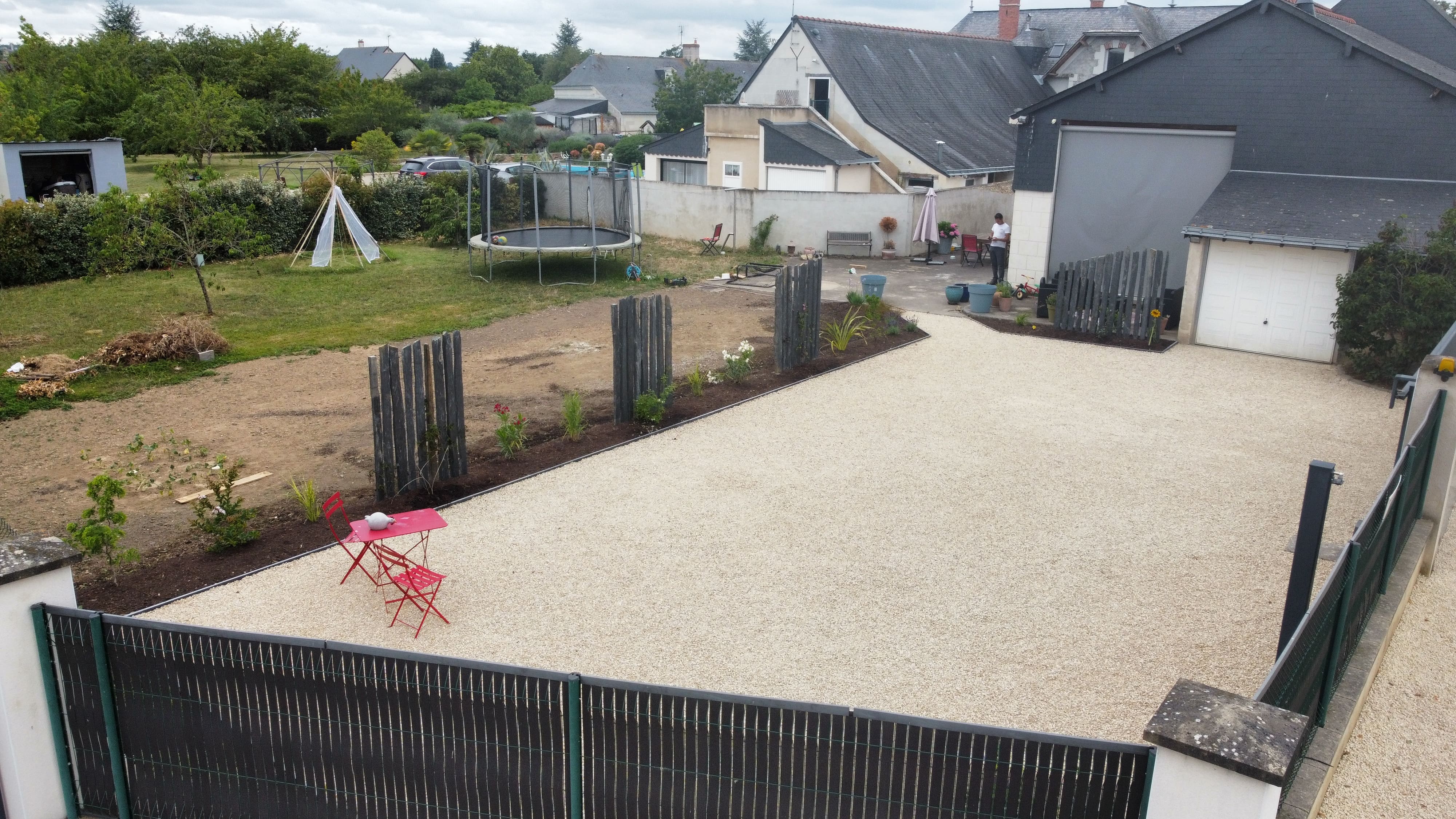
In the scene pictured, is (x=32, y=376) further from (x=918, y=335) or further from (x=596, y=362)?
(x=918, y=335)

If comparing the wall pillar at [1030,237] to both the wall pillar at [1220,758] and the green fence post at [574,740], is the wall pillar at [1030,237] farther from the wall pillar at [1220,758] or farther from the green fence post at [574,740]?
the green fence post at [574,740]

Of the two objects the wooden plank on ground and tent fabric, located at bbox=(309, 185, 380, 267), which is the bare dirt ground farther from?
tent fabric, located at bbox=(309, 185, 380, 267)

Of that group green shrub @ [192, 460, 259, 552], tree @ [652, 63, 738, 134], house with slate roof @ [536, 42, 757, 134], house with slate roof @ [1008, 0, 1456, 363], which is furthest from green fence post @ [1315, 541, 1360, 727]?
house with slate roof @ [536, 42, 757, 134]

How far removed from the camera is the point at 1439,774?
6.06 m

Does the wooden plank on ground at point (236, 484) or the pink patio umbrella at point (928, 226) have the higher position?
the pink patio umbrella at point (928, 226)

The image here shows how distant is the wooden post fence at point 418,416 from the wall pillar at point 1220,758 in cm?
775

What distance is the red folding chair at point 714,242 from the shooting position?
90.4 ft

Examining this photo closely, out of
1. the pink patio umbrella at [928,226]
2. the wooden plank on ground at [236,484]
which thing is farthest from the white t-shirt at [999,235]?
the wooden plank on ground at [236,484]

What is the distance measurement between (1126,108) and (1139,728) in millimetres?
15816

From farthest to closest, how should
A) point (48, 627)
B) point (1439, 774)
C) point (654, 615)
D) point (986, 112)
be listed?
point (986, 112), point (654, 615), point (1439, 774), point (48, 627)

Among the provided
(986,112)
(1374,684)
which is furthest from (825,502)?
(986,112)

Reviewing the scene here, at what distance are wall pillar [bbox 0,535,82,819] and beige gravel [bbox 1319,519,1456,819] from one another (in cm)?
675

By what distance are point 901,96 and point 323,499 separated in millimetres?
27160

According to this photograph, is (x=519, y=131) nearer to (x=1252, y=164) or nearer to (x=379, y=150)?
(x=379, y=150)
